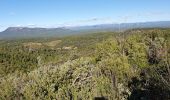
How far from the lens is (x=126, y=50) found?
226 ft

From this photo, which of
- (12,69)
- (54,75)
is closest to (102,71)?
(54,75)

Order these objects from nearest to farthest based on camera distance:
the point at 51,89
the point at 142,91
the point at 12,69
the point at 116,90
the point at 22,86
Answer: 1. the point at 51,89
2. the point at 116,90
3. the point at 22,86
4. the point at 142,91
5. the point at 12,69

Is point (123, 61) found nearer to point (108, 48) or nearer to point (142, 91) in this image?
point (142, 91)

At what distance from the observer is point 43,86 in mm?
36312

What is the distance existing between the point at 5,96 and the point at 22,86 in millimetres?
2812

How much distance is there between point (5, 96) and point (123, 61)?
22441mm

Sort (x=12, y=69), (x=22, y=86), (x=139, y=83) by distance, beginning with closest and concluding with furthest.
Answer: (x=22, y=86) < (x=139, y=83) < (x=12, y=69)

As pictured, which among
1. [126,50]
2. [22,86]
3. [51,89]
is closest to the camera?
[51,89]

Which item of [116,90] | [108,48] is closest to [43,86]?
[116,90]

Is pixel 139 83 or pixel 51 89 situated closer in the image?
pixel 51 89

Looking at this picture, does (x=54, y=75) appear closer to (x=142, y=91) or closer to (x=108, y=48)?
(x=142, y=91)

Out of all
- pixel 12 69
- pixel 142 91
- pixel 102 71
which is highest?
pixel 102 71

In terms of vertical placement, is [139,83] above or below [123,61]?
below

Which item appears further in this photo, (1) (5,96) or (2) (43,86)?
(1) (5,96)
